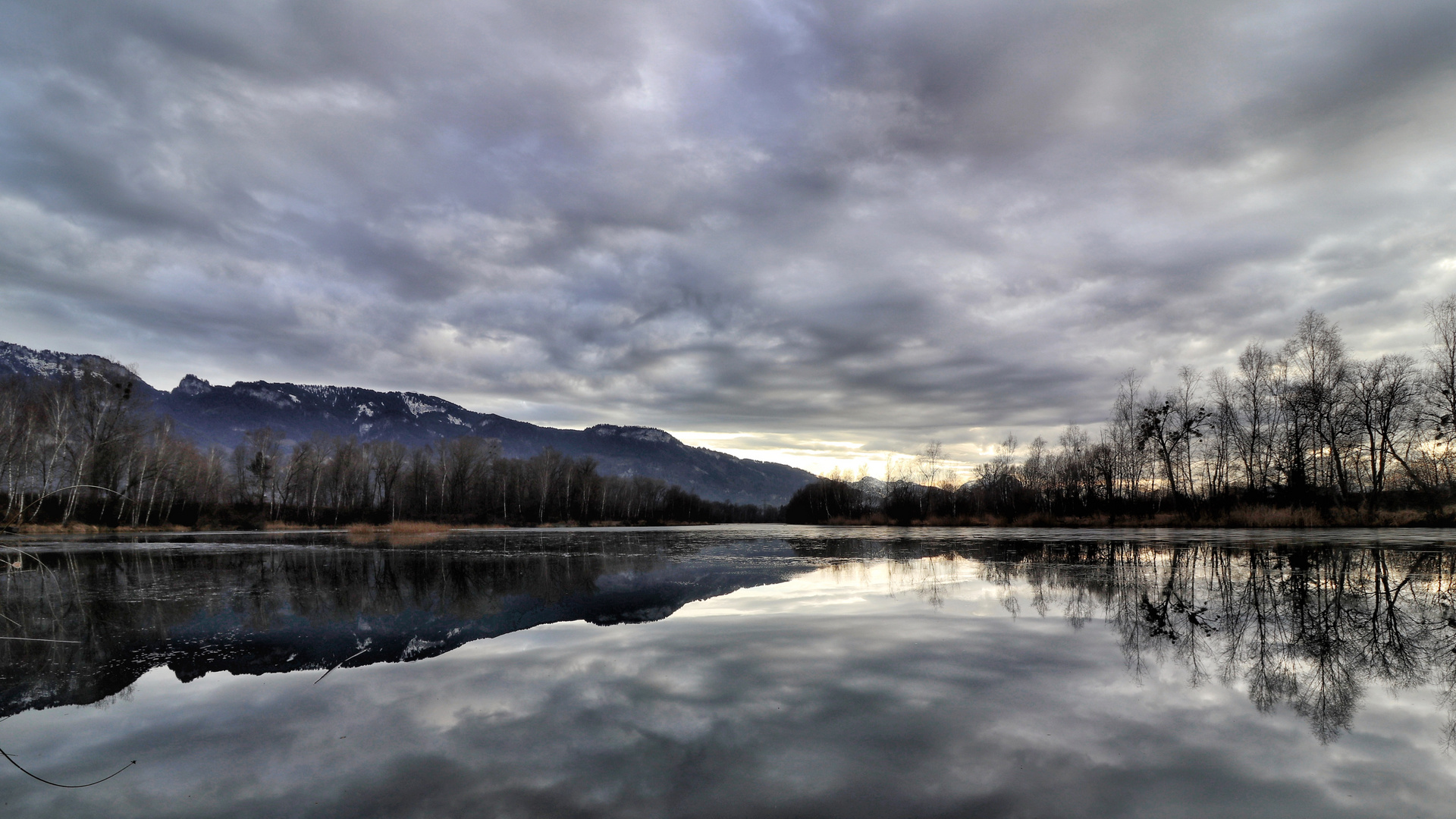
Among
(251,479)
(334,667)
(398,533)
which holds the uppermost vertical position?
(251,479)

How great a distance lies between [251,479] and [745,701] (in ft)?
346

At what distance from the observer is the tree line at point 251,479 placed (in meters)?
45.3

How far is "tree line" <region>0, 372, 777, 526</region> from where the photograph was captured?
45.3 m

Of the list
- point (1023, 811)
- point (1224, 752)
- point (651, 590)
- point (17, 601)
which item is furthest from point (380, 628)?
point (1224, 752)

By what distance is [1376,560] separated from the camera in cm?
1617

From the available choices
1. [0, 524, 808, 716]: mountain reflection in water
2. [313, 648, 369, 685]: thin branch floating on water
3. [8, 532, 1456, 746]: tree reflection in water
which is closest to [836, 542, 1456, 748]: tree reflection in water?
[8, 532, 1456, 746]: tree reflection in water

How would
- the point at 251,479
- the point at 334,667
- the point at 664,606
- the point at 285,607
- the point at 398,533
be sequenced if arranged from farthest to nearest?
the point at 251,479 < the point at 398,533 < the point at 285,607 < the point at 664,606 < the point at 334,667

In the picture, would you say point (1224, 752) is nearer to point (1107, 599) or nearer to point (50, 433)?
point (1107, 599)

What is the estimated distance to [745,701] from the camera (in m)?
5.82

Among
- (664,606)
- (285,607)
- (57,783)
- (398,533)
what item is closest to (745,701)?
(57,783)

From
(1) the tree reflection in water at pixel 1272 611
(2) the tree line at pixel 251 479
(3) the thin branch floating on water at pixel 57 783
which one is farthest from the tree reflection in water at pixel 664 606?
(2) the tree line at pixel 251 479

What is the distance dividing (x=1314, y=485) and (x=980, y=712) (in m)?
48.9

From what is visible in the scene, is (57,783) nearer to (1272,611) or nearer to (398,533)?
(1272,611)

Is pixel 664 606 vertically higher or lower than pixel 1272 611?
lower
